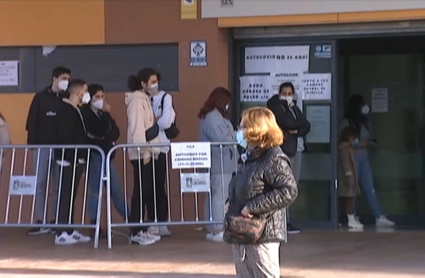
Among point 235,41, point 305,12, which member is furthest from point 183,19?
point 305,12

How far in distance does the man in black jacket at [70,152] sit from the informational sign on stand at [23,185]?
341mm

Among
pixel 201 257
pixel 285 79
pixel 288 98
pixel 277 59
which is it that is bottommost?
pixel 201 257

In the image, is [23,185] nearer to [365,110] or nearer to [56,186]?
[56,186]

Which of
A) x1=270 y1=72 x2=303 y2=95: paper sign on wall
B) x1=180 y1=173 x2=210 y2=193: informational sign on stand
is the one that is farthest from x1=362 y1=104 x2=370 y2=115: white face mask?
x1=180 y1=173 x2=210 y2=193: informational sign on stand

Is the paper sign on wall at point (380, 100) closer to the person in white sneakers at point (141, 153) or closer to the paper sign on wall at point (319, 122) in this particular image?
the paper sign on wall at point (319, 122)

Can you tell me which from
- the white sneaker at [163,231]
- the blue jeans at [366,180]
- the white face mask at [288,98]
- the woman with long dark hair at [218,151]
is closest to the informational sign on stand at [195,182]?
the woman with long dark hair at [218,151]

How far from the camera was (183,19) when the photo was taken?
1150 centimetres

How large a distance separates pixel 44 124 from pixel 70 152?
715 millimetres

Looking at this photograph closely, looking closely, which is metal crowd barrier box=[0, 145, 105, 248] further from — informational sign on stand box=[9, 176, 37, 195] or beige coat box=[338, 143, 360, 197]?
beige coat box=[338, 143, 360, 197]

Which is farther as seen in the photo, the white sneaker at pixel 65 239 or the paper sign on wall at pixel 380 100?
the paper sign on wall at pixel 380 100

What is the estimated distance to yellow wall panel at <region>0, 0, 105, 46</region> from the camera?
1182cm

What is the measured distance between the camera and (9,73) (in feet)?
40.2

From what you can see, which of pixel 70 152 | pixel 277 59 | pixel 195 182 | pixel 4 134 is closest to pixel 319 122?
pixel 277 59

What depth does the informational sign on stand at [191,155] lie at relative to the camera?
994cm
